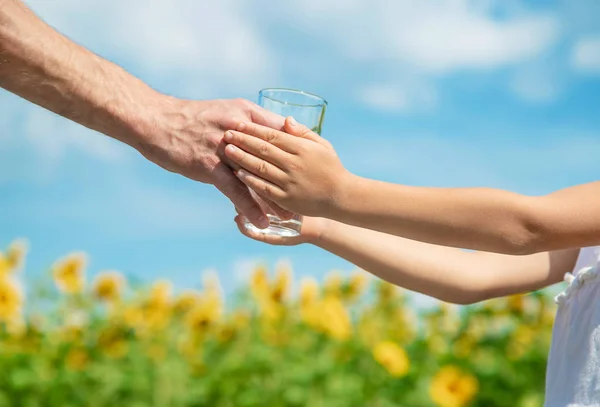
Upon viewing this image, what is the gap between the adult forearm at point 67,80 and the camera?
6.19ft

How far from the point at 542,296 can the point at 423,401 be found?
1.11m

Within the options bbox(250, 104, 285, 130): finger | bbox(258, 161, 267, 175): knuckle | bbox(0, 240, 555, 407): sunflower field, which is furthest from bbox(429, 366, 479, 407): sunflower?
bbox(258, 161, 267, 175): knuckle

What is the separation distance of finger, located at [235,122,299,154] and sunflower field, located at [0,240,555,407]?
1.61m

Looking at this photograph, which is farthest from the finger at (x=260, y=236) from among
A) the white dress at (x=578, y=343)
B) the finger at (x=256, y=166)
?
the white dress at (x=578, y=343)

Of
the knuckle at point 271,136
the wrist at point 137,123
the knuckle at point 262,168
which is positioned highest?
the wrist at point 137,123

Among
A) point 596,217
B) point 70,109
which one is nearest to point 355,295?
point 70,109

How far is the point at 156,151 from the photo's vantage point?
200cm

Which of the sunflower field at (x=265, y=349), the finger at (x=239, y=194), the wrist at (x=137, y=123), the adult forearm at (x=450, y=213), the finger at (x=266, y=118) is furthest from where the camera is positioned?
the sunflower field at (x=265, y=349)

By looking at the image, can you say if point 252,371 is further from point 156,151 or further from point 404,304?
point 156,151

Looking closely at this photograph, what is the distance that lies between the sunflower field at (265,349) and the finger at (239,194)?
137 centimetres

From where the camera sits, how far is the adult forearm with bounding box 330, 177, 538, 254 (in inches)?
58.9

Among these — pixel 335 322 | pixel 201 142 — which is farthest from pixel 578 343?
pixel 335 322

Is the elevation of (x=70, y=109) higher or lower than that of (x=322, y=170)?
higher

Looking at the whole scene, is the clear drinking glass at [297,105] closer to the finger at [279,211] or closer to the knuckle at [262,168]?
the finger at [279,211]
